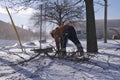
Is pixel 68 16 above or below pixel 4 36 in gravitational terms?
above

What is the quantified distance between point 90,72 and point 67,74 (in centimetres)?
65

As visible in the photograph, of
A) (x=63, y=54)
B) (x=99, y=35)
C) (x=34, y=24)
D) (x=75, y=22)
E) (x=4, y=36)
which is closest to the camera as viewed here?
(x=63, y=54)

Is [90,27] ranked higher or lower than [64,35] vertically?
higher

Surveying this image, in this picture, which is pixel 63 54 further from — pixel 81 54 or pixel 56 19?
pixel 56 19

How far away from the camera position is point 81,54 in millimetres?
10469

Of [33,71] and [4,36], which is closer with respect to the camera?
[33,71]

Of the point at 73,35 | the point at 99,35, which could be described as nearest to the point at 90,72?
the point at 73,35

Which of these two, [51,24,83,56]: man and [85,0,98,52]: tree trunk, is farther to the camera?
[85,0,98,52]: tree trunk

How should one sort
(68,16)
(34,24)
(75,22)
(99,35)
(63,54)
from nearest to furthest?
(63,54), (68,16), (75,22), (34,24), (99,35)

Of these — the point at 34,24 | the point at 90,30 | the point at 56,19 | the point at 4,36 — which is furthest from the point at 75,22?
the point at 4,36

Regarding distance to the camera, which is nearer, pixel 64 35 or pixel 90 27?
pixel 64 35

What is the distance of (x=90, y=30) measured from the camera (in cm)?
1309

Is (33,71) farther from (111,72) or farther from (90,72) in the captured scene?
(111,72)

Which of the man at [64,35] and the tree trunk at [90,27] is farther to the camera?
the tree trunk at [90,27]
